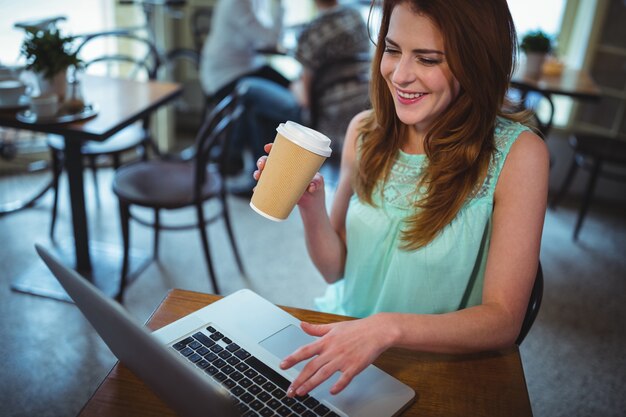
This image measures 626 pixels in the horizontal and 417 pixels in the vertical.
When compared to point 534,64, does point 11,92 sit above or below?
below

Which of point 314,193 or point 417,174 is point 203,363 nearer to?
point 314,193

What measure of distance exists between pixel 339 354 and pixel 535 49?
277 cm

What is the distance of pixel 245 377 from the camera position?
33.3 inches

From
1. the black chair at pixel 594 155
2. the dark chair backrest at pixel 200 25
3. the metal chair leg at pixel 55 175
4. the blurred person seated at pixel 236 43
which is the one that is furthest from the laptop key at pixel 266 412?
the dark chair backrest at pixel 200 25

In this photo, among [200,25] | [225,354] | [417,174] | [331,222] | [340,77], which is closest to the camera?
[225,354]

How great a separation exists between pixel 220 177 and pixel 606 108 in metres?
2.64

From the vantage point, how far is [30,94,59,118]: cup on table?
2.00 meters

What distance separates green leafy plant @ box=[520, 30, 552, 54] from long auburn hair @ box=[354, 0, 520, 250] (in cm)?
212

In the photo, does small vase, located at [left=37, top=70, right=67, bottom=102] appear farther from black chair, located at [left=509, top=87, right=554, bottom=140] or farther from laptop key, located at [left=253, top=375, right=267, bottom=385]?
black chair, located at [left=509, top=87, right=554, bottom=140]

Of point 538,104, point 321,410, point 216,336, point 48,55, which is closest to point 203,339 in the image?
point 216,336

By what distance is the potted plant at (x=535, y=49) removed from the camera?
3018 mm

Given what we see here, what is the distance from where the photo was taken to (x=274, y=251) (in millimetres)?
2848

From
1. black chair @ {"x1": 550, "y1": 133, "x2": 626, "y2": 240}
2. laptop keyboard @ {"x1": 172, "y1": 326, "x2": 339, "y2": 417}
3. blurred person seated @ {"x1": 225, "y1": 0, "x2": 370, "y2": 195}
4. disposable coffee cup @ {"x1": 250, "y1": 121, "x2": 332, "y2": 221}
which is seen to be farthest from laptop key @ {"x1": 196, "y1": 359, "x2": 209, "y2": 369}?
black chair @ {"x1": 550, "y1": 133, "x2": 626, "y2": 240}

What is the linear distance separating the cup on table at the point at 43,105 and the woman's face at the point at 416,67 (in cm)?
143
